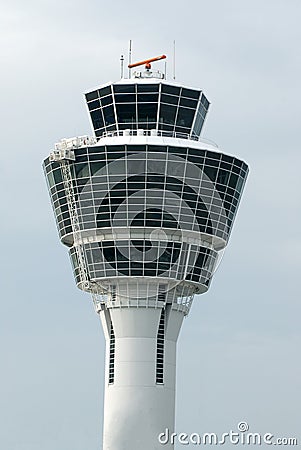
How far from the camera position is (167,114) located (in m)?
122

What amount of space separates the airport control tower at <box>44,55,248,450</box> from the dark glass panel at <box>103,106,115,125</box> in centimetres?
165

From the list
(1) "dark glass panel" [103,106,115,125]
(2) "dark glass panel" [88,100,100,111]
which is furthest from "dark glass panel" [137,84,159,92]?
(2) "dark glass panel" [88,100,100,111]

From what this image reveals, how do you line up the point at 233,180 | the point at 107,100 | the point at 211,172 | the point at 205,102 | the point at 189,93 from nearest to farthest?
the point at 211,172, the point at 233,180, the point at 189,93, the point at 107,100, the point at 205,102

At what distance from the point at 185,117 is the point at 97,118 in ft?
30.2

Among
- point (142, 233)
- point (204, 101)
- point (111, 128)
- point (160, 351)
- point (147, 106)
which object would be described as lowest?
point (160, 351)

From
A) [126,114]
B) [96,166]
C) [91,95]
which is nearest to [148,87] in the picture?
[126,114]

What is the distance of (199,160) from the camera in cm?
11681

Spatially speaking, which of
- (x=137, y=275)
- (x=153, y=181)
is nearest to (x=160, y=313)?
(x=137, y=275)

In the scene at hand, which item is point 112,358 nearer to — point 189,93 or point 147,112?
point 147,112

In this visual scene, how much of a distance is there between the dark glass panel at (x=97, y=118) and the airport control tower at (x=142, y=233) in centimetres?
254

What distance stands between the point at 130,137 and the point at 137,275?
13.8 metres

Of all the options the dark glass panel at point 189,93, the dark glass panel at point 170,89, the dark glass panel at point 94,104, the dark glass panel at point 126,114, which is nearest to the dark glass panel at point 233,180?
the dark glass panel at point 189,93

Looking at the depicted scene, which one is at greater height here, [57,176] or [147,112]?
[147,112]

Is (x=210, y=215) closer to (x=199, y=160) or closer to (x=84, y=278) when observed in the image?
(x=199, y=160)
